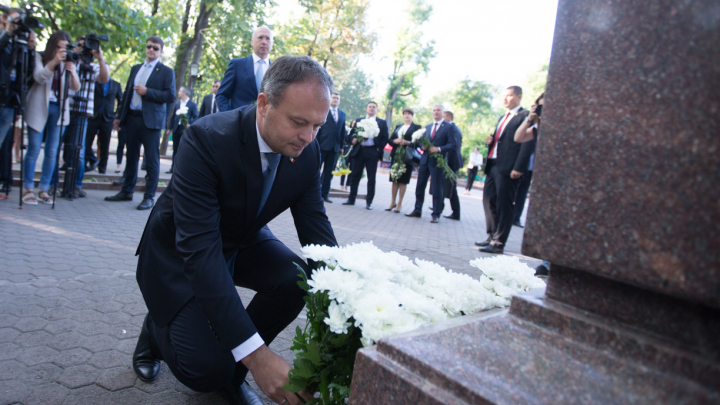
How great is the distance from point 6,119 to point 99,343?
4.96 metres

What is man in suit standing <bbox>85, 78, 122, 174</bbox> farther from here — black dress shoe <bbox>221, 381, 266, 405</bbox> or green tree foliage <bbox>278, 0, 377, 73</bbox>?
green tree foliage <bbox>278, 0, 377, 73</bbox>

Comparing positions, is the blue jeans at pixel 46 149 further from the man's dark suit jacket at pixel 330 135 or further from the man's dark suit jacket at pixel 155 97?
the man's dark suit jacket at pixel 330 135

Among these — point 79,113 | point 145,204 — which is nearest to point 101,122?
point 79,113

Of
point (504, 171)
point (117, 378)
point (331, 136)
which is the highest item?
point (331, 136)

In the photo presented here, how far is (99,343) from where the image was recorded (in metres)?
2.88

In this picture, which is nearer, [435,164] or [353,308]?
[353,308]

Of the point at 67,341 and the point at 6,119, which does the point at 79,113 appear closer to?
the point at 6,119

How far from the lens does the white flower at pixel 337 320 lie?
158 centimetres

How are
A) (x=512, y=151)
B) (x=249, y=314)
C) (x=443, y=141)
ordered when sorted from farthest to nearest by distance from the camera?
(x=443, y=141) → (x=512, y=151) → (x=249, y=314)

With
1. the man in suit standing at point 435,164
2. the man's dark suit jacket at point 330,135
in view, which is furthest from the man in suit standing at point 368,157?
the man in suit standing at point 435,164

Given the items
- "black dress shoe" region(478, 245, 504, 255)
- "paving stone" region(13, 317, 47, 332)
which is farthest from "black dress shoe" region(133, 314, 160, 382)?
"black dress shoe" region(478, 245, 504, 255)

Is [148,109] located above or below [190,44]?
below

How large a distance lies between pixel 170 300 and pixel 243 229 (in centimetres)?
50

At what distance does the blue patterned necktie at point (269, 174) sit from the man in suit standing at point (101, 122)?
8392 millimetres
